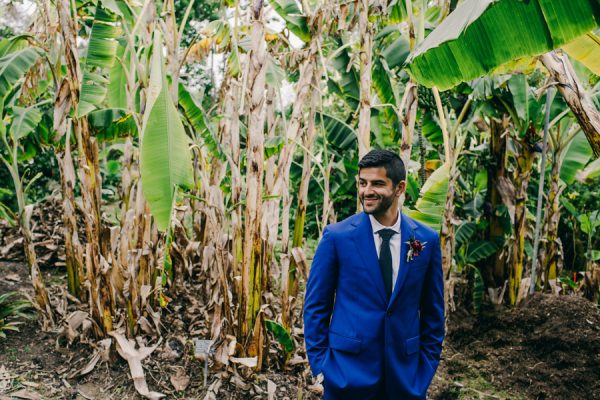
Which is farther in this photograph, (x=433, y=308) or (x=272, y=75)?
(x=272, y=75)

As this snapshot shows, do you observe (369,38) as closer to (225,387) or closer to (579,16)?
(579,16)

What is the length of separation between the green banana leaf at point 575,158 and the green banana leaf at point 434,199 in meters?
2.70

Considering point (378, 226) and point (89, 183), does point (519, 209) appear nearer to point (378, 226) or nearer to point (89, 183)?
point (378, 226)

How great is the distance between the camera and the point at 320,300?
79.2 inches

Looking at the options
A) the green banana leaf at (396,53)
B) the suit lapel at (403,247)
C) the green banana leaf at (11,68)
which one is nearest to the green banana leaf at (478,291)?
the green banana leaf at (396,53)

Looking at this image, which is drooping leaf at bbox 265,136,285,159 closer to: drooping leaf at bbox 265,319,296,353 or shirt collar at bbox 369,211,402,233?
drooping leaf at bbox 265,319,296,353

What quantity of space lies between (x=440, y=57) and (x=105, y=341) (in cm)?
284

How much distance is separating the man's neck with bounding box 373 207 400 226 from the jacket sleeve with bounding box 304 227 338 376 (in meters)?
0.22

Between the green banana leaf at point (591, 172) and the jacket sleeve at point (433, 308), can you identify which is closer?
the jacket sleeve at point (433, 308)

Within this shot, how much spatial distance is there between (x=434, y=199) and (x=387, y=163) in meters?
1.15

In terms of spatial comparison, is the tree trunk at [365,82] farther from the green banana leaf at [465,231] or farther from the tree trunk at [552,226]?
the tree trunk at [552,226]

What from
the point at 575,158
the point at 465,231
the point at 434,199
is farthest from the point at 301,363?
the point at 575,158

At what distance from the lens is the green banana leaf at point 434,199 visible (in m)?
2.95

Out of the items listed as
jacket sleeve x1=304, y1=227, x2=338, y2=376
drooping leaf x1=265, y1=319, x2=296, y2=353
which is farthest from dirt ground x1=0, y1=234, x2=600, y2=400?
jacket sleeve x1=304, y1=227, x2=338, y2=376
